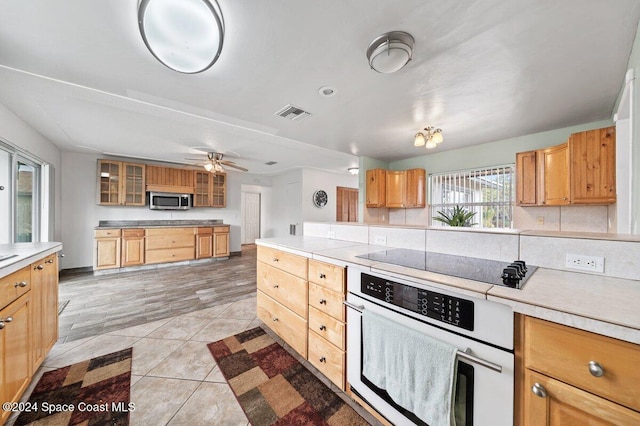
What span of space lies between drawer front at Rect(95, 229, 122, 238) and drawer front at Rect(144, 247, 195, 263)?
2.00 ft

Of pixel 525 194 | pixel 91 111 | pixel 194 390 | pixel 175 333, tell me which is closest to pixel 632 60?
pixel 525 194

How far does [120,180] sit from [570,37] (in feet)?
22.1

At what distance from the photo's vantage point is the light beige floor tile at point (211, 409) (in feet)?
4.46

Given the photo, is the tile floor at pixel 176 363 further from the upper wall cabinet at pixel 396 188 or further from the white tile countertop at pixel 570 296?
the upper wall cabinet at pixel 396 188

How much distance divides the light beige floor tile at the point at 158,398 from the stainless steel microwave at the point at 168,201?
4.50m

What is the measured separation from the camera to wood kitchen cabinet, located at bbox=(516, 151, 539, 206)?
3301mm

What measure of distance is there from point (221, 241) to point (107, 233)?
2153 millimetres

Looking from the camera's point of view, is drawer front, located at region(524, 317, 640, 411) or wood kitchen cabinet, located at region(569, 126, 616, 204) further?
wood kitchen cabinet, located at region(569, 126, 616, 204)

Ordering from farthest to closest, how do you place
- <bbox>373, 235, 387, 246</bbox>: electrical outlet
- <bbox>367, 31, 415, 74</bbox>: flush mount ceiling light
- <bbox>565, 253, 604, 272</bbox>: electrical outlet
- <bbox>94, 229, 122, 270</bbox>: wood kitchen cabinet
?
<bbox>94, 229, 122, 270</bbox>: wood kitchen cabinet
<bbox>373, 235, 387, 246</bbox>: electrical outlet
<bbox>367, 31, 415, 74</bbox>: flush mount ceiling light
<bbox>565, 253, 604, 272</bbox>: electrical outlet

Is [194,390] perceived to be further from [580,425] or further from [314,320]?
[580,425]

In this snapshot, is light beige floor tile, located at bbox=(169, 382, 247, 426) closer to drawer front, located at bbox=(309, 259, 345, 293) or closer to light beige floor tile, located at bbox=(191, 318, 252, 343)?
light beige floor tile, located at bbox=(191, 318, 252, 343)

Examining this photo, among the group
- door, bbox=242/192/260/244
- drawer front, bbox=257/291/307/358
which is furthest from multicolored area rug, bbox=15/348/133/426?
door, bbox=242/192/260/244

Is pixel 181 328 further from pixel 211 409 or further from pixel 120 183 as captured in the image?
pixel 120 183

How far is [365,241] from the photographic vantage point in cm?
222
